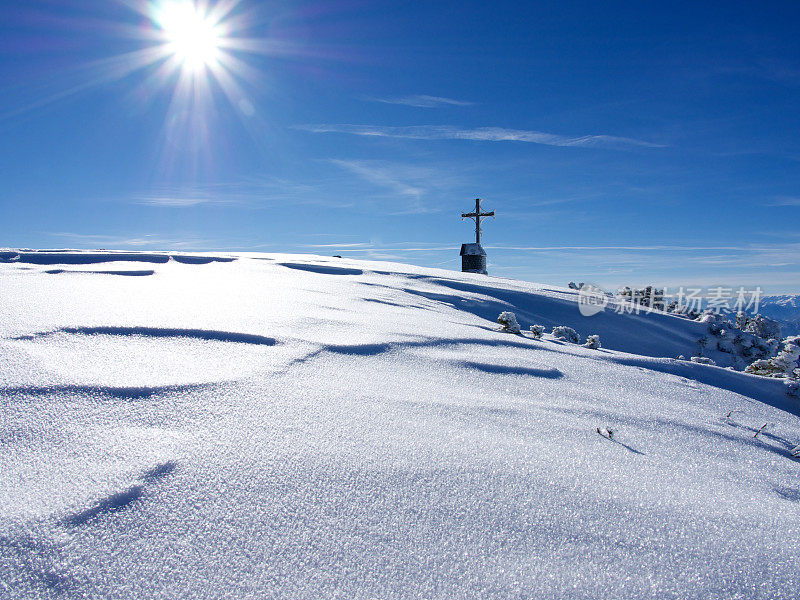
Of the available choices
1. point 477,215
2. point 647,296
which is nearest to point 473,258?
point 477,215

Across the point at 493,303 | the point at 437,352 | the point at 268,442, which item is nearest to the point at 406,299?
the point at 493,303

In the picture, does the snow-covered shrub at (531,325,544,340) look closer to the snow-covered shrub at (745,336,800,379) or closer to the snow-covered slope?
the snow-covered slope

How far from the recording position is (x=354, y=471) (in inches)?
46.6

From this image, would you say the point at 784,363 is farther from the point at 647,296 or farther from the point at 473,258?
the point at 473,258

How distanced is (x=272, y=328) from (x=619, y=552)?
1.95 m

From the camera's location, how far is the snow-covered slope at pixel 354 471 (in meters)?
0.89

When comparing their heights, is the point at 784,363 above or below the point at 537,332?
below

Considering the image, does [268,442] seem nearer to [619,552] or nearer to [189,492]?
[189,492]

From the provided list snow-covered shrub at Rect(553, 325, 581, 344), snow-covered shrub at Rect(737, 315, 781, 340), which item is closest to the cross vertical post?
snow-covered shrub at Rect(737, 315, 781, 340)

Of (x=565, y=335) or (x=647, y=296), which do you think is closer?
(x=565, y=335)

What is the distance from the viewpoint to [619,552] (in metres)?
1.02

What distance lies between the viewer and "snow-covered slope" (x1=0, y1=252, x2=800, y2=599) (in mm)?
886

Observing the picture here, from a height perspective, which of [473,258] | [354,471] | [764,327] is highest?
[473,258]

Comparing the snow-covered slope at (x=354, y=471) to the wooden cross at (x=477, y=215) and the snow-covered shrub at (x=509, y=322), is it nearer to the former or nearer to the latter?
the snow-covered shrub at (x=509, y=322)
